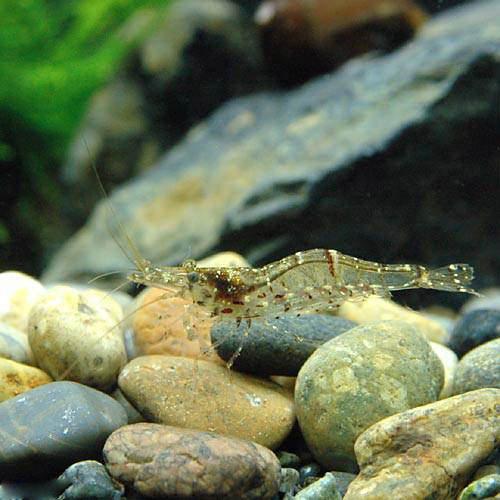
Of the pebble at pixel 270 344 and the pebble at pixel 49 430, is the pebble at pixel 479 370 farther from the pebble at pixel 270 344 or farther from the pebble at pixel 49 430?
the pebble at pixel 49 430

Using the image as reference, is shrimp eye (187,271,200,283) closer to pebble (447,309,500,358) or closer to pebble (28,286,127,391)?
pebble (28,286,127,391)

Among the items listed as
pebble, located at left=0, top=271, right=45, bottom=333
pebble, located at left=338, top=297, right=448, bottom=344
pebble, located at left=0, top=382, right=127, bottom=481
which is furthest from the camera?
pebble, located at left=338, top=297, right=448, bottom=344

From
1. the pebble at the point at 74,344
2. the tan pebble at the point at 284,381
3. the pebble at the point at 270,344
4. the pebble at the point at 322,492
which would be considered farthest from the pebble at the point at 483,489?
the pebble at the point at 74,344

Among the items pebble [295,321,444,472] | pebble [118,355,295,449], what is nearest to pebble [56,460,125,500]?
pebble [118,355,295,449]

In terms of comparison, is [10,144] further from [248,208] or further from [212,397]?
[212,397]

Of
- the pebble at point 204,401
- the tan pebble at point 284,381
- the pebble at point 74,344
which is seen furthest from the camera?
the tan pebble at point 284,381

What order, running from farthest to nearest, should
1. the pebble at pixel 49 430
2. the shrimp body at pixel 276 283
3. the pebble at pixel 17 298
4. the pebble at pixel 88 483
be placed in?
the pebble at pixel 17 298
the shrimp body at pixel 276 283
the pebble at pixel 49 430
the pebble at pixel 88 483

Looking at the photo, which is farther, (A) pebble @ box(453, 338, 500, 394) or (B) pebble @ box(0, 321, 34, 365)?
(B) pebble @ box(0, 321, 34, 365)
